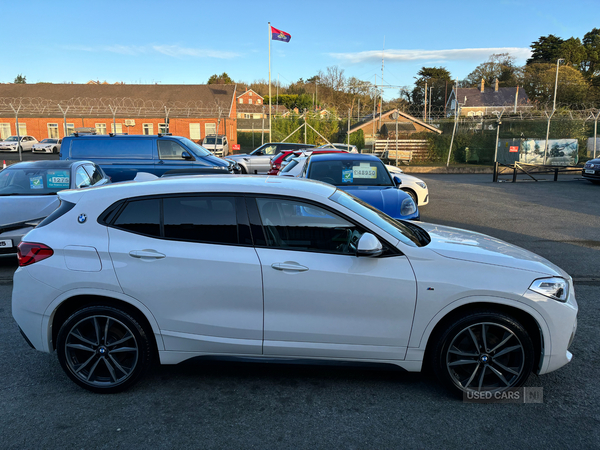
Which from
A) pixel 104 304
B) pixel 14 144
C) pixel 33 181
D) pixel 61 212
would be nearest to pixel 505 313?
pixel 104 304

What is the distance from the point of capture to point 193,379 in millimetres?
3803

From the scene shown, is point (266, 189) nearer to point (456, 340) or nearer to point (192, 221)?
point (192, 221)

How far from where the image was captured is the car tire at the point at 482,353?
11.0 ft

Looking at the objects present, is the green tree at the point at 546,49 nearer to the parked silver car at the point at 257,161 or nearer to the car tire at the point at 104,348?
the parked silver car at the point at 257,161

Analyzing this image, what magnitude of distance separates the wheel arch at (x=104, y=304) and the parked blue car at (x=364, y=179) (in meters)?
5.14

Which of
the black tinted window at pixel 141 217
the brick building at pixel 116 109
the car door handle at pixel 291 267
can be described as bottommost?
the car door handle at pixel 291 267

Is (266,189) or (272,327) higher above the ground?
(266,189)

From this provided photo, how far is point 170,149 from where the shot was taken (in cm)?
1373

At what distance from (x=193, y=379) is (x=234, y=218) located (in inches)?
55.3

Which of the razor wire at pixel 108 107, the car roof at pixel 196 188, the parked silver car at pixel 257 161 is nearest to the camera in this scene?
the car roof at pixel 196 188

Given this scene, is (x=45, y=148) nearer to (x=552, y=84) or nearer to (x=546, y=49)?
(x=552, y=84)

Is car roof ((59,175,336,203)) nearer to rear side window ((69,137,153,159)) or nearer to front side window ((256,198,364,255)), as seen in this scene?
front side window ((256,198,364,255))

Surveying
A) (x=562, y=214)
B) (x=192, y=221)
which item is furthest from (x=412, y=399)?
(x=562, y=214)

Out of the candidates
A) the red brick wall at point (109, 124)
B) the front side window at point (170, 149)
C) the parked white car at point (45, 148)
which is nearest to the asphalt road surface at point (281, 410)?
the front side window at point (170, 149)
